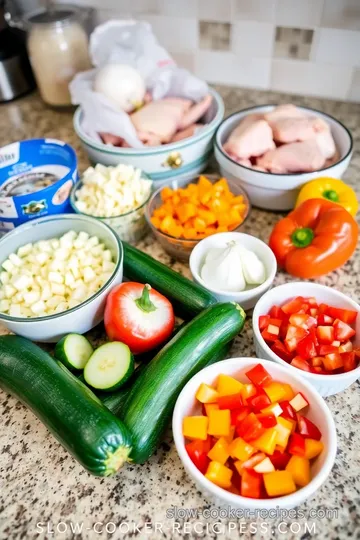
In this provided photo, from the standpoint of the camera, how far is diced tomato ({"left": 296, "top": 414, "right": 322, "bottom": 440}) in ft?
2.24

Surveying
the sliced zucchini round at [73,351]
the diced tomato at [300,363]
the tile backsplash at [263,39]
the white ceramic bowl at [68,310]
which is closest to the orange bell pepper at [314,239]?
the diced tomato at [300,363]

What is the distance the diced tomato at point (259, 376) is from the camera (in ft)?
2.39

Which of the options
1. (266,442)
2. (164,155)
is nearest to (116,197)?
(164,155)

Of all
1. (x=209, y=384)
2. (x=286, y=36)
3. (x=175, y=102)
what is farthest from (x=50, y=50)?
(x=209, y=384)

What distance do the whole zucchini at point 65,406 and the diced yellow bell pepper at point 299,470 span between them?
0.79 feet

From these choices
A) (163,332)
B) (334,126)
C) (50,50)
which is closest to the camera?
(163,332)

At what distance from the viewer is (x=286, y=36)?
135 cm

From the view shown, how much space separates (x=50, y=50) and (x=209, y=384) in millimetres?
1185

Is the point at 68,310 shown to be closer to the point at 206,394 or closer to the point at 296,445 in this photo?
the point at 206,394

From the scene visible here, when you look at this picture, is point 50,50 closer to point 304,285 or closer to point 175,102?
point 175,102

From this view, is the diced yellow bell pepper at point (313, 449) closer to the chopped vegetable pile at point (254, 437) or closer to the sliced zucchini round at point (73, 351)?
the chopped vegetable pile at point (254, 437)

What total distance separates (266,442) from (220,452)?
0.23 feet

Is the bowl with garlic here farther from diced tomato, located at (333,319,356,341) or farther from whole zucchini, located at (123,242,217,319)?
diced tomato, located at (333,319,356,341)

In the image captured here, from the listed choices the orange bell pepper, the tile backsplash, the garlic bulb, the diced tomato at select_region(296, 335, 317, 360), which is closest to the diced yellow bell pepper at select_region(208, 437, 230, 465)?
the diced tomato at select_region(296, 335, 317, 360)
